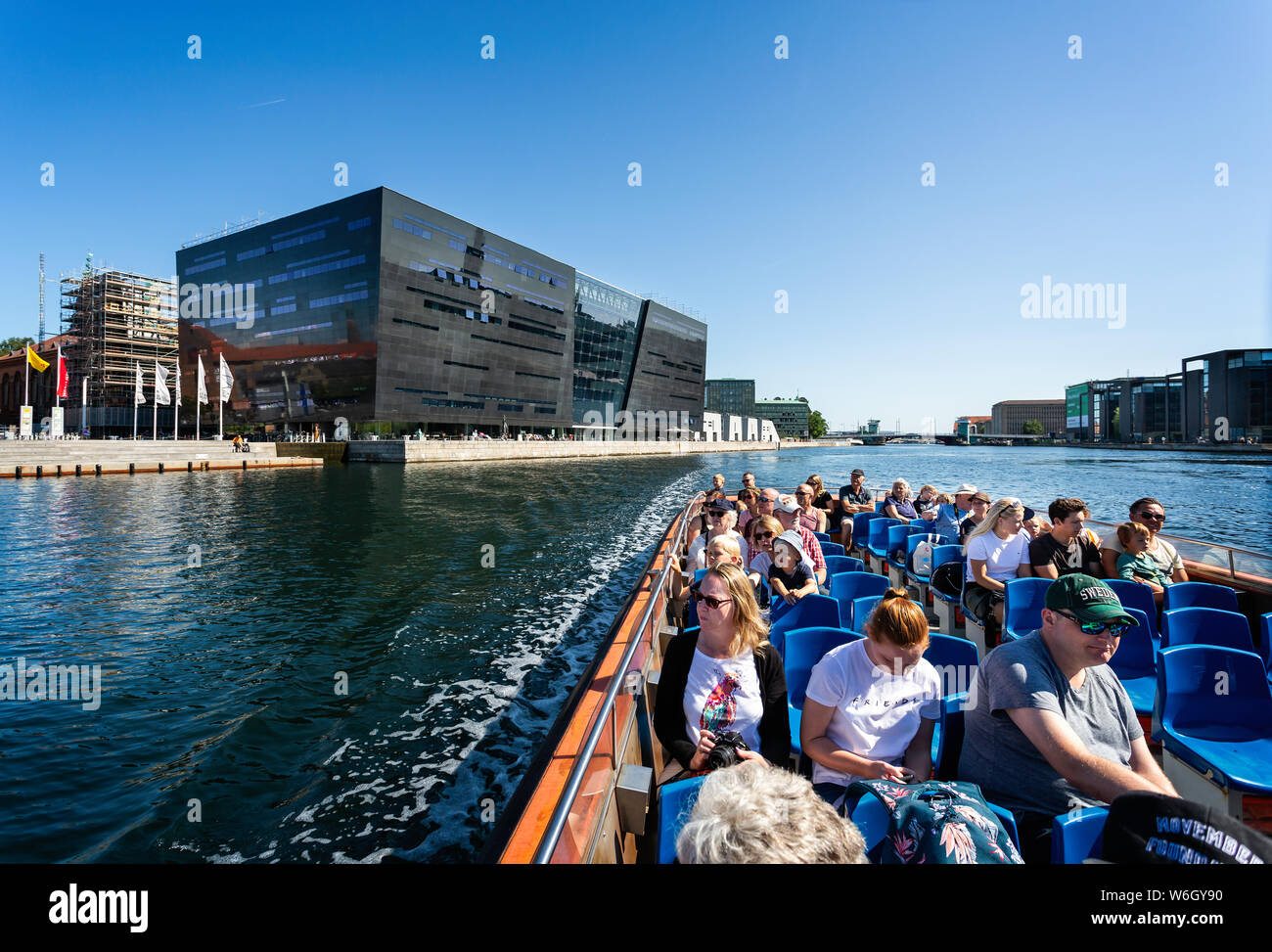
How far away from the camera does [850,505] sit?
39.9 ft

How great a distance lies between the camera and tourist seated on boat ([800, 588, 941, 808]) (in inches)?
114

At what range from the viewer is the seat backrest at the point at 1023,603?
521cm

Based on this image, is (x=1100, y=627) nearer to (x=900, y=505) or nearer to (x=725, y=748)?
(x=725, y=748)

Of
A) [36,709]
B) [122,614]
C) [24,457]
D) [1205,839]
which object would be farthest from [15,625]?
[24,457]

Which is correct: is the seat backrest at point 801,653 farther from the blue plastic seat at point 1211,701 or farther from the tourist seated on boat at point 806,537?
the blue plastic seat at point 1211,701

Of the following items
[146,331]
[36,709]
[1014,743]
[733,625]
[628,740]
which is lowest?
[36,709]

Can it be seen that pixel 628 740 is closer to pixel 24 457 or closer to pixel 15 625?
pixel 15 625

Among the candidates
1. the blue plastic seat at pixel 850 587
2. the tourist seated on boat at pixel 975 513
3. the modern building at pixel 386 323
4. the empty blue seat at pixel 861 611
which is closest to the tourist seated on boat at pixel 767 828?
the empty blue seat at pixel 861 611

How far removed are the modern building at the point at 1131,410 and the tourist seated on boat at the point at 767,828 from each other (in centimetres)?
16896

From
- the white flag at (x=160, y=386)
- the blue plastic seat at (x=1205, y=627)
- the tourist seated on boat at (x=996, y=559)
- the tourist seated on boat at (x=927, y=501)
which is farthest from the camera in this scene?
the white flag at (x=160, y=386)
